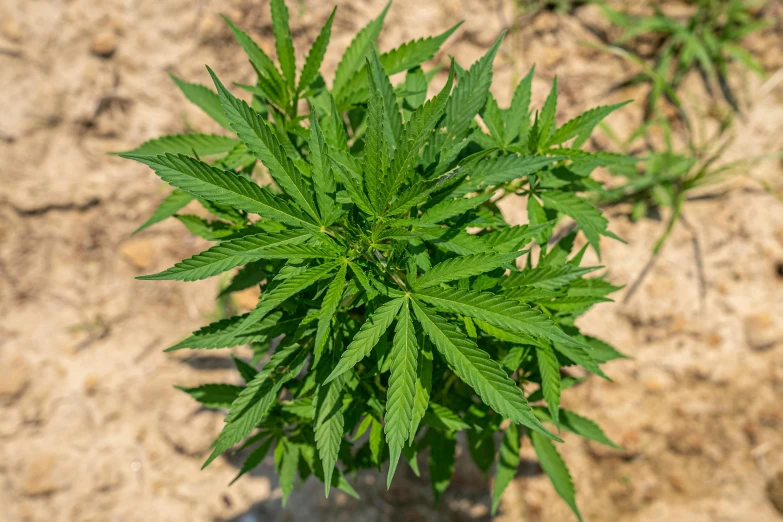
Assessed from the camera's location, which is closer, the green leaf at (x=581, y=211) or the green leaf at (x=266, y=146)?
the green leaf at (x=266, y=146)

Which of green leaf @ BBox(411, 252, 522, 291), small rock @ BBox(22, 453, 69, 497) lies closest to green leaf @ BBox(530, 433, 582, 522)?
green leaf @ BBox(411, 252, 522, 291)

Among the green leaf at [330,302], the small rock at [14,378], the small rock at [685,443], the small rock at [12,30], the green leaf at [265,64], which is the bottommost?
the small rock at [685,443]

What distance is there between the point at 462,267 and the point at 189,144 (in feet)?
3.89

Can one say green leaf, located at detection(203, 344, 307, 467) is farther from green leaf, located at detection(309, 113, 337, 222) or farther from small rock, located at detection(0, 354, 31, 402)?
small rock, located at detection(0, 354, 31, 402)

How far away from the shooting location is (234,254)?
4.12 ft

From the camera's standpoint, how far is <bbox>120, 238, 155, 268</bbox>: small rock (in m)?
3.37

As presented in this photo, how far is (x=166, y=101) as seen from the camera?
11.0 ft

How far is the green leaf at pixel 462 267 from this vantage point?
1.32 m

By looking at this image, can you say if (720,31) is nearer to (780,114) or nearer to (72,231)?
(780,114)

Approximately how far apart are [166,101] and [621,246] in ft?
10.8

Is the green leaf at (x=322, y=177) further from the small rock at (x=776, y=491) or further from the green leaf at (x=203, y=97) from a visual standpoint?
the small rock at (x=776, y=491)

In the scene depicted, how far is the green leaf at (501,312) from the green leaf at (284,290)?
0.34m

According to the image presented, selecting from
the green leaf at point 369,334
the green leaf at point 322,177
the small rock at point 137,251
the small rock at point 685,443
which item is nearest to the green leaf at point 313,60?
the green leaf at point 322,177

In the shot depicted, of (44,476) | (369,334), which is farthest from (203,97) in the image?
(44,476)
